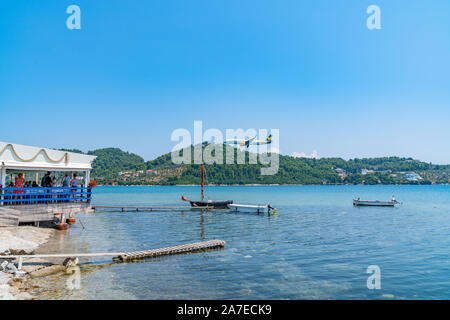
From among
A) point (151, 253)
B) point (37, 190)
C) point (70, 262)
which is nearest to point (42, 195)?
point (37, 190)

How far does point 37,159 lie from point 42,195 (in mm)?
2935

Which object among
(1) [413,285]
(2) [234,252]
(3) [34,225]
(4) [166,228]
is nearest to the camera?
(1) [413,285]

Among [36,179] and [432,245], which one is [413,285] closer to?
[432,245]

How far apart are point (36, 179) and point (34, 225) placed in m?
3.79

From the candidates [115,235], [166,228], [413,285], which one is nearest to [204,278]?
[413,285]

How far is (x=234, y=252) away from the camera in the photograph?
1872cm

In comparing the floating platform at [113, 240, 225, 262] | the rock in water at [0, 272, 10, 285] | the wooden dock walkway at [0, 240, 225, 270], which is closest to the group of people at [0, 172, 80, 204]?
the wooden dock walkway at [0, 240, 225, 270]

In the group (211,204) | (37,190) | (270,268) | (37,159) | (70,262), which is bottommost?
(211,204)

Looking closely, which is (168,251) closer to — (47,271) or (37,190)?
(47,271)

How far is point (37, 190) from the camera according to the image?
2031cm

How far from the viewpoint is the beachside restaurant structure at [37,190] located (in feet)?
59.5

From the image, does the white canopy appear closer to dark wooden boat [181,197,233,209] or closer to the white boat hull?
the white boat hull

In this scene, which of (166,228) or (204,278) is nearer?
(204,278)

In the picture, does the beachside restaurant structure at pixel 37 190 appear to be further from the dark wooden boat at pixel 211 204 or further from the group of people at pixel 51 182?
the dark wooden boat at pixel 211 204
